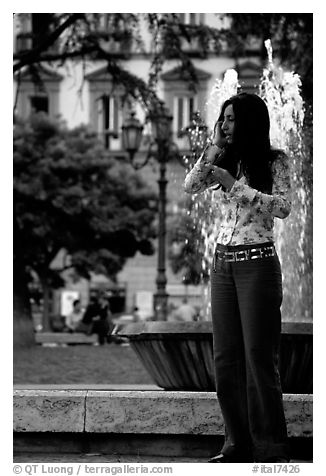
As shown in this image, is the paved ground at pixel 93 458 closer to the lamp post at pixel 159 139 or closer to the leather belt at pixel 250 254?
the leather belt at pixel 250 254

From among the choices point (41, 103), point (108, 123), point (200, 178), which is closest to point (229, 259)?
point (200, 178)

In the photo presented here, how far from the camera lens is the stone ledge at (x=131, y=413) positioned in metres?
4.79

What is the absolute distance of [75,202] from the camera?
1145 inches

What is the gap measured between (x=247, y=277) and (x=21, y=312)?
36.1 feet

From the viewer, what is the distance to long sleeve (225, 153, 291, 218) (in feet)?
12.2

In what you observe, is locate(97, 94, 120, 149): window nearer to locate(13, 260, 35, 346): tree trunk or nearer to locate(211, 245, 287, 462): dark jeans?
locate(13, 260, 35, 346): tree trunk

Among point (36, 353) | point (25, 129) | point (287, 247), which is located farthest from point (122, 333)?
point (25, 129)

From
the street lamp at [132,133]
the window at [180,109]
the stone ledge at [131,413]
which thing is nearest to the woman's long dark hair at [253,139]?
the stone ledge at [131,413]

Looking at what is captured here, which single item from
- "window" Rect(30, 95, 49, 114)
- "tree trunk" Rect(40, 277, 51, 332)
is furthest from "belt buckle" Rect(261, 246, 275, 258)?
"window" Rect(30, 95, 49, 114)

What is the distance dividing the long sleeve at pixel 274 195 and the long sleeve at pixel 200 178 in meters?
0.11

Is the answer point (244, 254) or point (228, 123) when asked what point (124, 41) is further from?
point (244, 254)

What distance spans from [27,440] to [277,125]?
4.58 meters

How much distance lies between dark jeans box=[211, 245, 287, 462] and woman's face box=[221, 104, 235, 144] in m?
0.41

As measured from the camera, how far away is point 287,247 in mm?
11023
